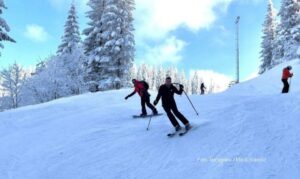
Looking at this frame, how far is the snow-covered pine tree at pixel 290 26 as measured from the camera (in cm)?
4562

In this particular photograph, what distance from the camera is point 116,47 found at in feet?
117

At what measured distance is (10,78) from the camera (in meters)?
56.6

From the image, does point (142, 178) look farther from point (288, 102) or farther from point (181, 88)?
point (288, 102)

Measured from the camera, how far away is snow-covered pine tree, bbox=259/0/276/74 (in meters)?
59.7

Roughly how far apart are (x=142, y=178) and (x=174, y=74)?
482 feet

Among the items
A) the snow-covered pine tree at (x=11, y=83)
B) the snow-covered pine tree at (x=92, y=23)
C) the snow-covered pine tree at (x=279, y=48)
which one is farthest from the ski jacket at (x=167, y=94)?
the snow-covered pine tree at (x=11, y=83)

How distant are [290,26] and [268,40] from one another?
11598mm

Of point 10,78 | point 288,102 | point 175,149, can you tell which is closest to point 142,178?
point 175,149

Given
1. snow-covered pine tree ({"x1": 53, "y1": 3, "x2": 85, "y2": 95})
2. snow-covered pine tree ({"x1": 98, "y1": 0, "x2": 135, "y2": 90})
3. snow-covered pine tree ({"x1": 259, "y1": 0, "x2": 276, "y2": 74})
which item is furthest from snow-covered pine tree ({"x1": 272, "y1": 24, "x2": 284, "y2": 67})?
snow-covered pine tree ({"x1": 53, "y1": 3, "x2": 85, "y2": 95})

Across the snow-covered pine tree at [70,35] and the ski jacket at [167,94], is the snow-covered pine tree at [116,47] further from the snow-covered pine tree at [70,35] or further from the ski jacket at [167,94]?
the ski jacket at [167,94]

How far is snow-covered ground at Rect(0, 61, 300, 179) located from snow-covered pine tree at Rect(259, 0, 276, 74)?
154ft

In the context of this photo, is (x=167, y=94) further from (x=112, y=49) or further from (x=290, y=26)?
(x=290, y=26)

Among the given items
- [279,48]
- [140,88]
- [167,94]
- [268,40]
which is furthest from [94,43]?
[268,40]

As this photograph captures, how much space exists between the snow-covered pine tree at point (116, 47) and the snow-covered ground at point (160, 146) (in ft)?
64.7
